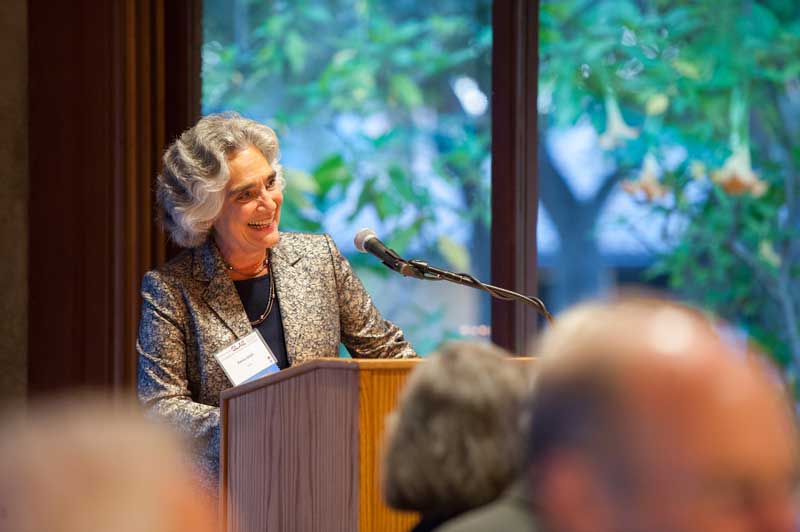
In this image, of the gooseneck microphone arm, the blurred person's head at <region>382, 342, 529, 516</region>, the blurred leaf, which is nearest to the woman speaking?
the gooseneck microphone arm

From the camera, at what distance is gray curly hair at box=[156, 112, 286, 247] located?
279 centimetres

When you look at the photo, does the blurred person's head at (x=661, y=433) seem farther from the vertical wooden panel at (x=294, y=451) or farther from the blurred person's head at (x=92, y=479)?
the vertical wooden panel at (x=294, y=451)

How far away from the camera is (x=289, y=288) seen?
9.30 ft

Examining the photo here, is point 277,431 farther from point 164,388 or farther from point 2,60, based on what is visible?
point 2,60

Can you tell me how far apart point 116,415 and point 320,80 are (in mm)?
3728

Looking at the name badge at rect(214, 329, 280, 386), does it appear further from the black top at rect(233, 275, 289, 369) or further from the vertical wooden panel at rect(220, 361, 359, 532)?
the vertical wooden panel at rect(220, 361, 359, 532)

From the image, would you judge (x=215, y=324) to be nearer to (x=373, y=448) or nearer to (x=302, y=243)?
(x=302, y=243)

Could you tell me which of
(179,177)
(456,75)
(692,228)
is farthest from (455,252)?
(179,177)

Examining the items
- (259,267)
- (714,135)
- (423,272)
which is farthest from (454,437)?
(714,135)

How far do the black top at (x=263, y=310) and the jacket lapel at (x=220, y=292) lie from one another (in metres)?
0.04

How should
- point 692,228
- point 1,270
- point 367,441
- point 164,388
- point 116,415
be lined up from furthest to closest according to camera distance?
point 692,228 → point 1,270 → point 164,388 → point 367,441 → point 116,415

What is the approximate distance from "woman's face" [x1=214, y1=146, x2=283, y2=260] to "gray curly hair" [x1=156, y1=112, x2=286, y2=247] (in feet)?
0.09

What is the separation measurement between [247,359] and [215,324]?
142 millimetres

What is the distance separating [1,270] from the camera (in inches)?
152
